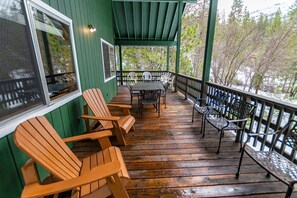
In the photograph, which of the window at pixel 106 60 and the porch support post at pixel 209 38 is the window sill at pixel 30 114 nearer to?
the window at pixel 106 60

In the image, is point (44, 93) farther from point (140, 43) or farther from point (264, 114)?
point (140, 43)

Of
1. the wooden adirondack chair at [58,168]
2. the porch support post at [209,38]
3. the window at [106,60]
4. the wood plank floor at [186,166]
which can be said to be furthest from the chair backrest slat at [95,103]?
the porch support post at [209,38]

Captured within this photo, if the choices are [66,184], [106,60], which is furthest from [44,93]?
Answer: [106,60]

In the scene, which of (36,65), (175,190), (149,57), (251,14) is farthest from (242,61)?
(36,65)

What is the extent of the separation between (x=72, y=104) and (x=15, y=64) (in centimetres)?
114

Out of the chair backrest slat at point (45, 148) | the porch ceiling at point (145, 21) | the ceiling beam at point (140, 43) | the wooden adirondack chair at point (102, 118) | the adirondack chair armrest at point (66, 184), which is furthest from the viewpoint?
the ceiling beam at point (140, 43)

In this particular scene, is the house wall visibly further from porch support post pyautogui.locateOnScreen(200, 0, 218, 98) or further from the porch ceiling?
porch support post pyautogui.locateOnScreen(200, 0, 218, 98)

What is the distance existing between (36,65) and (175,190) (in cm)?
202

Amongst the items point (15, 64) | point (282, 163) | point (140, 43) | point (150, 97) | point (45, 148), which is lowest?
point (282, 163)

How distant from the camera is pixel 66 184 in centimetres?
93

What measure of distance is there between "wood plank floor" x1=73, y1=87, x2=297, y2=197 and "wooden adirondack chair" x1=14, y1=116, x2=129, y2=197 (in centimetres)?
49

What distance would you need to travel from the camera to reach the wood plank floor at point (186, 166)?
59.1 inches

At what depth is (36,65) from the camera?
1511 mm

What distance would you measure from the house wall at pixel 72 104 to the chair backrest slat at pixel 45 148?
0.72 ft
